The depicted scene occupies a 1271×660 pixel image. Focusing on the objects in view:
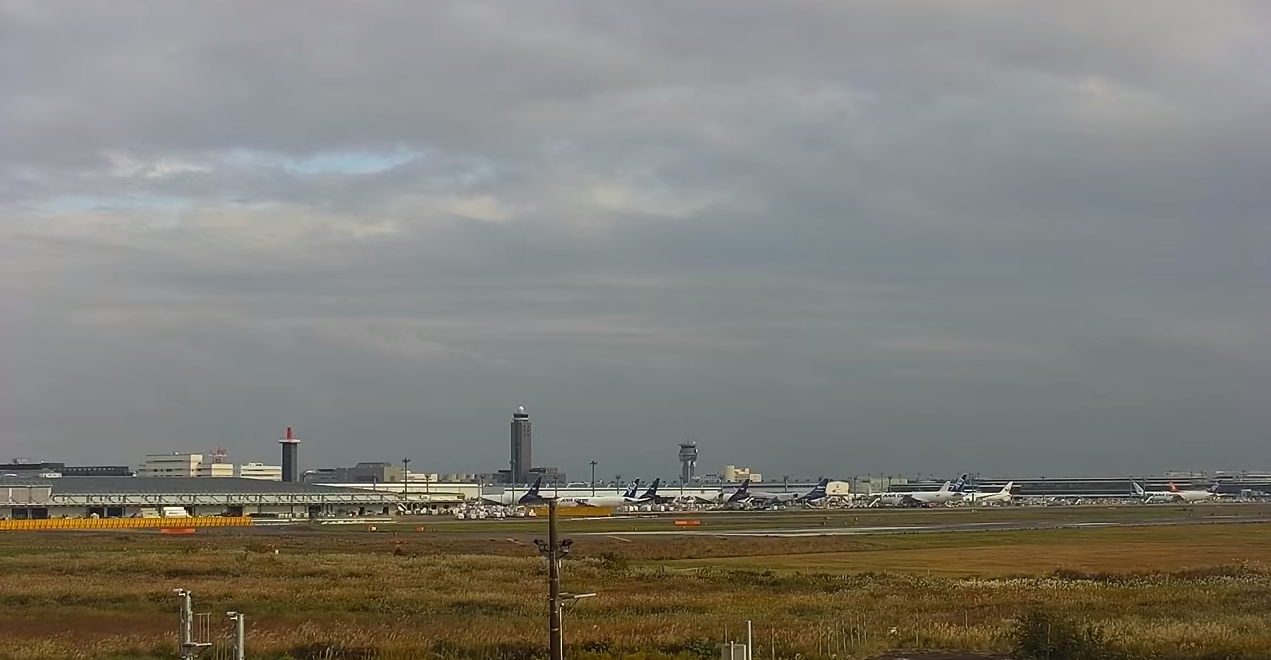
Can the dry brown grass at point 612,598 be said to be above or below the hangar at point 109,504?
above

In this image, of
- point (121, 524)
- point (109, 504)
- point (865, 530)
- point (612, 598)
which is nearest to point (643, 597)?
point (612, 598)

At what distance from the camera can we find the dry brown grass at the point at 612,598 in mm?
33719

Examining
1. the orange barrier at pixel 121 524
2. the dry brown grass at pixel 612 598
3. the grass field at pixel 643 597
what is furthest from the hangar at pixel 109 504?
the dry brown grass at pixel 612 598

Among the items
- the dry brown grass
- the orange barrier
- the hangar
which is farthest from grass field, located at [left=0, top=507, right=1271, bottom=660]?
the hangar

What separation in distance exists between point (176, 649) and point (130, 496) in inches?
6940

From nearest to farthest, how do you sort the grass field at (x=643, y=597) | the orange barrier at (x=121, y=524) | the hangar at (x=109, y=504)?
the grass field at (x=643, y=597), the orange barrier at (x=121, y=524), the hangar at (x=109, y=504)

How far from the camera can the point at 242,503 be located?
197000 mm

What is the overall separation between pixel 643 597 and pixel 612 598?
4.36 ft

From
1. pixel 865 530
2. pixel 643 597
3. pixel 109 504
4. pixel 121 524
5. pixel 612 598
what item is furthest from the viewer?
pixel 109 504

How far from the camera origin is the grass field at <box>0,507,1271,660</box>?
33.3 m

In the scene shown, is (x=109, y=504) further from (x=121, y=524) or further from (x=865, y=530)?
(x=865, y=530)

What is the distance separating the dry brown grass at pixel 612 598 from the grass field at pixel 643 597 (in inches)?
5.0

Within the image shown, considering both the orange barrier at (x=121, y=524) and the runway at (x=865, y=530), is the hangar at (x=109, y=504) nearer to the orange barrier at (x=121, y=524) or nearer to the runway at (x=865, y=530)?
the orange barrier at (x=121, y=524)

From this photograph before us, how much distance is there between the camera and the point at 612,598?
47156 mm
